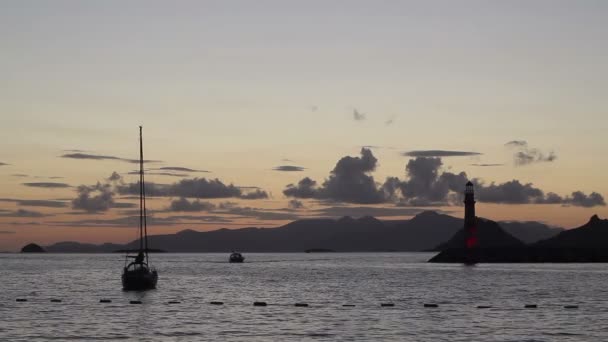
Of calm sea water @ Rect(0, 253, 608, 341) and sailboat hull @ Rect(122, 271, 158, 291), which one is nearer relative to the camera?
calm sea water @ Rect(0, 253, 608, 341)

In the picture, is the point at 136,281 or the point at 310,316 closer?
the point at 310,316

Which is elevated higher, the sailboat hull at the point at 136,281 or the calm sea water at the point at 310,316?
the sailboat hull at the point at 136,281

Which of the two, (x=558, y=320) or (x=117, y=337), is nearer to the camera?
(x=117, y=337)

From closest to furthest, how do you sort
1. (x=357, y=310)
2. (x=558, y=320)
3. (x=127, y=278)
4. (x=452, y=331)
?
(x=452, y=331) < (x=558, y=320) < (x=357, y=310) < (x=127, y=278)

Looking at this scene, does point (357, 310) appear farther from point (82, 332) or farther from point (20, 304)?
point (20, 304)

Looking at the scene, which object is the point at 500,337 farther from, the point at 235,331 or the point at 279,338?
the point at 235,331

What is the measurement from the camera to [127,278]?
4168 inches

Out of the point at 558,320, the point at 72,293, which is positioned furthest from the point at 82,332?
the point at 72,293

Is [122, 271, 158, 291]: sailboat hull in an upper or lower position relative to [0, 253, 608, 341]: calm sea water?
upper

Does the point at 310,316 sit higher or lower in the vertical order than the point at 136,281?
lower

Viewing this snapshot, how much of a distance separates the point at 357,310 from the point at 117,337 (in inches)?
1149

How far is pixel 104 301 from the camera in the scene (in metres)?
89.7

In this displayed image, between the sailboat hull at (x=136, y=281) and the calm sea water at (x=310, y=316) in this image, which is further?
the sailboat hull at (x=136, y=281)

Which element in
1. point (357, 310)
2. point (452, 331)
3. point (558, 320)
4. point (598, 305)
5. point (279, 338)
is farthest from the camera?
point (598, 305)
